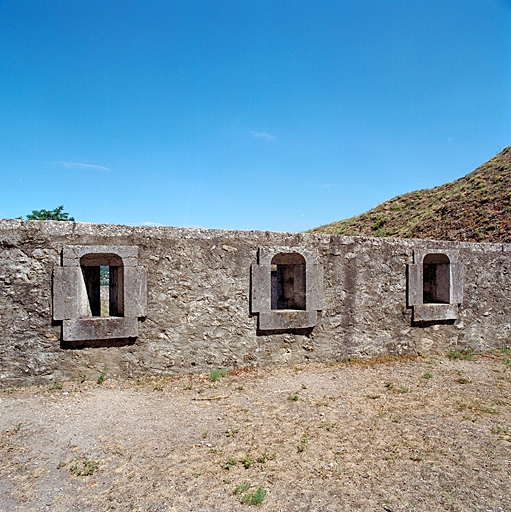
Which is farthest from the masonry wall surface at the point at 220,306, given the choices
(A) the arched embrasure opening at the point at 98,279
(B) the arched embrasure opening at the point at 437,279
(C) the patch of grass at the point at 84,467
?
(C) the patch of grass at the point at 84,467

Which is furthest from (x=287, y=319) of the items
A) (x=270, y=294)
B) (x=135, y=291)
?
(x=135, y=291)

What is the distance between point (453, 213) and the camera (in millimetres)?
16172

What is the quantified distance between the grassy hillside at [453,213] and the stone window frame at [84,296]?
10.6m

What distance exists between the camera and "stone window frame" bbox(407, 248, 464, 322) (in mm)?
7293

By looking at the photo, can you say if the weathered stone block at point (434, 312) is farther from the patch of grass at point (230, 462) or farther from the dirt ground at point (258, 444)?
the patch of grass at point (230, 462)

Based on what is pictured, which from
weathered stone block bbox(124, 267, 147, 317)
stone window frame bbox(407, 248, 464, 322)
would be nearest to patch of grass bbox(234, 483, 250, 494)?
weathered stone block bbox(124, 267, 147, 317)

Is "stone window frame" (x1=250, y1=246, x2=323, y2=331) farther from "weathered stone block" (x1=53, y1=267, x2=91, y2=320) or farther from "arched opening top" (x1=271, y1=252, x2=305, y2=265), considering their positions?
"weathered stone block" (x1=53, y1=267, x2=91, y2=320)

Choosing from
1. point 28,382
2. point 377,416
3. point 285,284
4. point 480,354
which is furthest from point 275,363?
point 480,354

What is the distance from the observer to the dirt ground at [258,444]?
300 cm

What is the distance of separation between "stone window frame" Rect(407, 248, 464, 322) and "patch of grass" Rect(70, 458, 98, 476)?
5757 mm

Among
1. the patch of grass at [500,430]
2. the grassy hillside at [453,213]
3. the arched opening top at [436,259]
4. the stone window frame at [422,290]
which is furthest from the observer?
the grassy hillside at [453,213]

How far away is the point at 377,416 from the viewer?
181 inches

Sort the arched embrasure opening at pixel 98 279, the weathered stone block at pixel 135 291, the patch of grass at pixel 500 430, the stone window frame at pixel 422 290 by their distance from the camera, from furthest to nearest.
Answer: the stone window frame at pixel 422 290 → the arched embrasure opening at pixel 98 279 → the weathered stone block at pixel 135 291 → the patch of grass at pixel 500 430

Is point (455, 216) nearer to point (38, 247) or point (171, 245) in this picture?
point (171, 245)
